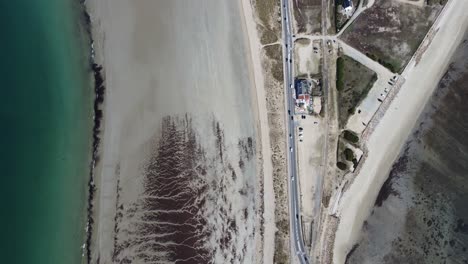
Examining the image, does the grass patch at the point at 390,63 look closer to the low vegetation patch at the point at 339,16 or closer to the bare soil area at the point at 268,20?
the low vegetation patch at the point at 339,16

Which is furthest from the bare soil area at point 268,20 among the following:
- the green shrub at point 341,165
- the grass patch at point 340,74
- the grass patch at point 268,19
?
the green shrub at point 341,165

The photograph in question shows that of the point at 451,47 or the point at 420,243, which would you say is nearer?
the point at 420,243

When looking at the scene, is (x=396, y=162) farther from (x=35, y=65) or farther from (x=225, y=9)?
(x=35, y=65)

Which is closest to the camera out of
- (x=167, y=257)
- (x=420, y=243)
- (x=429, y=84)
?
(x=167, y=257)

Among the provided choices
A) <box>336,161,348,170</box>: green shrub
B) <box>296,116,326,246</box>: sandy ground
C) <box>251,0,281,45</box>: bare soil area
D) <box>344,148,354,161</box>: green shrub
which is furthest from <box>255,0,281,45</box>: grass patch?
<box>336,161,348,170</box>: green shrub

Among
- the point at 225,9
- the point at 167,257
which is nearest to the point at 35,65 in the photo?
the point at 225,9

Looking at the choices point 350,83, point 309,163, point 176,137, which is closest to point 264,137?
point 309,163
